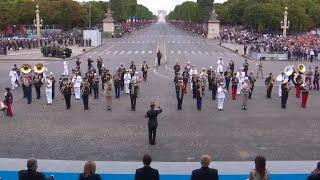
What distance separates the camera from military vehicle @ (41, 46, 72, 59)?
164 ft

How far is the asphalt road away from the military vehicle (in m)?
24.0

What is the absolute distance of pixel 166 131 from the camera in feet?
60.5

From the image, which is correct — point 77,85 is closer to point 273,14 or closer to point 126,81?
point 126,81

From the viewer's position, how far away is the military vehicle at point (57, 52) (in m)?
49.9

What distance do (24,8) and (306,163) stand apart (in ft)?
328

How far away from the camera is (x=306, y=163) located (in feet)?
45.6

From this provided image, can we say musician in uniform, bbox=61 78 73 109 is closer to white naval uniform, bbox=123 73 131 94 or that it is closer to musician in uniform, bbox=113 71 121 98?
musician in uniform, bbox=113 71 121 98

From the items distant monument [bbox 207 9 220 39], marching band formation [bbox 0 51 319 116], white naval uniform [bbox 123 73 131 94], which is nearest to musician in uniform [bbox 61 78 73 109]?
marching band formation [bbox 0 51 319 116]

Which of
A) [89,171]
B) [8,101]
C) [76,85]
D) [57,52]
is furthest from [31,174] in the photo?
[57,52]

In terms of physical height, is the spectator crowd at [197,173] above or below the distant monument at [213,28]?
below

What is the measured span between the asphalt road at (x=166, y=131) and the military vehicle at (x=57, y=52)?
2398 centimetres

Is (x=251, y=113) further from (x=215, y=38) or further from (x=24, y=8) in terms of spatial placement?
(x=24, y=8)

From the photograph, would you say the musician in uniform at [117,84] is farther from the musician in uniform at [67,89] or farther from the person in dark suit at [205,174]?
the person in dark suit at [205,174]

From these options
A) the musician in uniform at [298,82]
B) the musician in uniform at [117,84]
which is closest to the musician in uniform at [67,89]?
the musician in uniform at [117,84]
